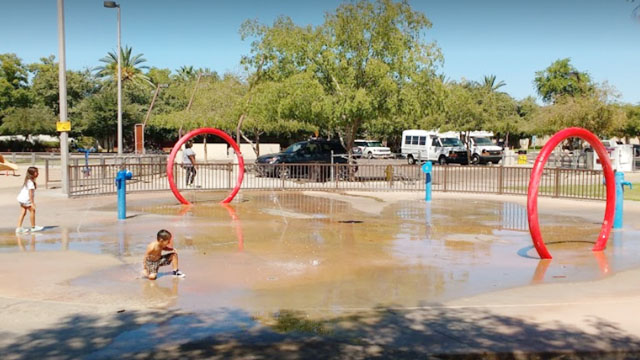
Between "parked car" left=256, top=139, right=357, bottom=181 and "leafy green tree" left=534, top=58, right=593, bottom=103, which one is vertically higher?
"leafy green tree" left=534, top=58, right=593, bottom=103

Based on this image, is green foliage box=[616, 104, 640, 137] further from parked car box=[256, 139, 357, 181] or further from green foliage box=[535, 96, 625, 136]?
parked car box=[256, 139, 357, 181]

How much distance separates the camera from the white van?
4284cm

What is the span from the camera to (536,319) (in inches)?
274

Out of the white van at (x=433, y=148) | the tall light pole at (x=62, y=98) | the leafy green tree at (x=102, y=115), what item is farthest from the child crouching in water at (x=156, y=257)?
the leafy green tree at (x=102, y=115)

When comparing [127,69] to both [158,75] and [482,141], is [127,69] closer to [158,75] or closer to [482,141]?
[158,75]

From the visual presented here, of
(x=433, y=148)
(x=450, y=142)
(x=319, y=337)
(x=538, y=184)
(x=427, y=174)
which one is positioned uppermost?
(x=450, y=142)

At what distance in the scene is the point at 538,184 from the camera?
34.9 feet

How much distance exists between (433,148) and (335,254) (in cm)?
3418

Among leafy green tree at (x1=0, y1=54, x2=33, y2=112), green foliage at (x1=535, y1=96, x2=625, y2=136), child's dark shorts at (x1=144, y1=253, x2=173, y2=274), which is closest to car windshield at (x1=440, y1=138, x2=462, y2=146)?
green foliage at (x1=535, y1=96, x2=625, y2=136)

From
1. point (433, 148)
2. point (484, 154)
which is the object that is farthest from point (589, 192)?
point (484, 154)

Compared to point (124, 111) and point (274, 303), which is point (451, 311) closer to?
point (274, 303)

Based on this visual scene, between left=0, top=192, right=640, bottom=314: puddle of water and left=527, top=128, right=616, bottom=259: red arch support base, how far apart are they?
0.25m

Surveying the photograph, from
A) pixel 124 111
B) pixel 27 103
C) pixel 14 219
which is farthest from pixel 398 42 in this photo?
pixel 27 103

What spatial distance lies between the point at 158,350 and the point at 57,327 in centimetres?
139
